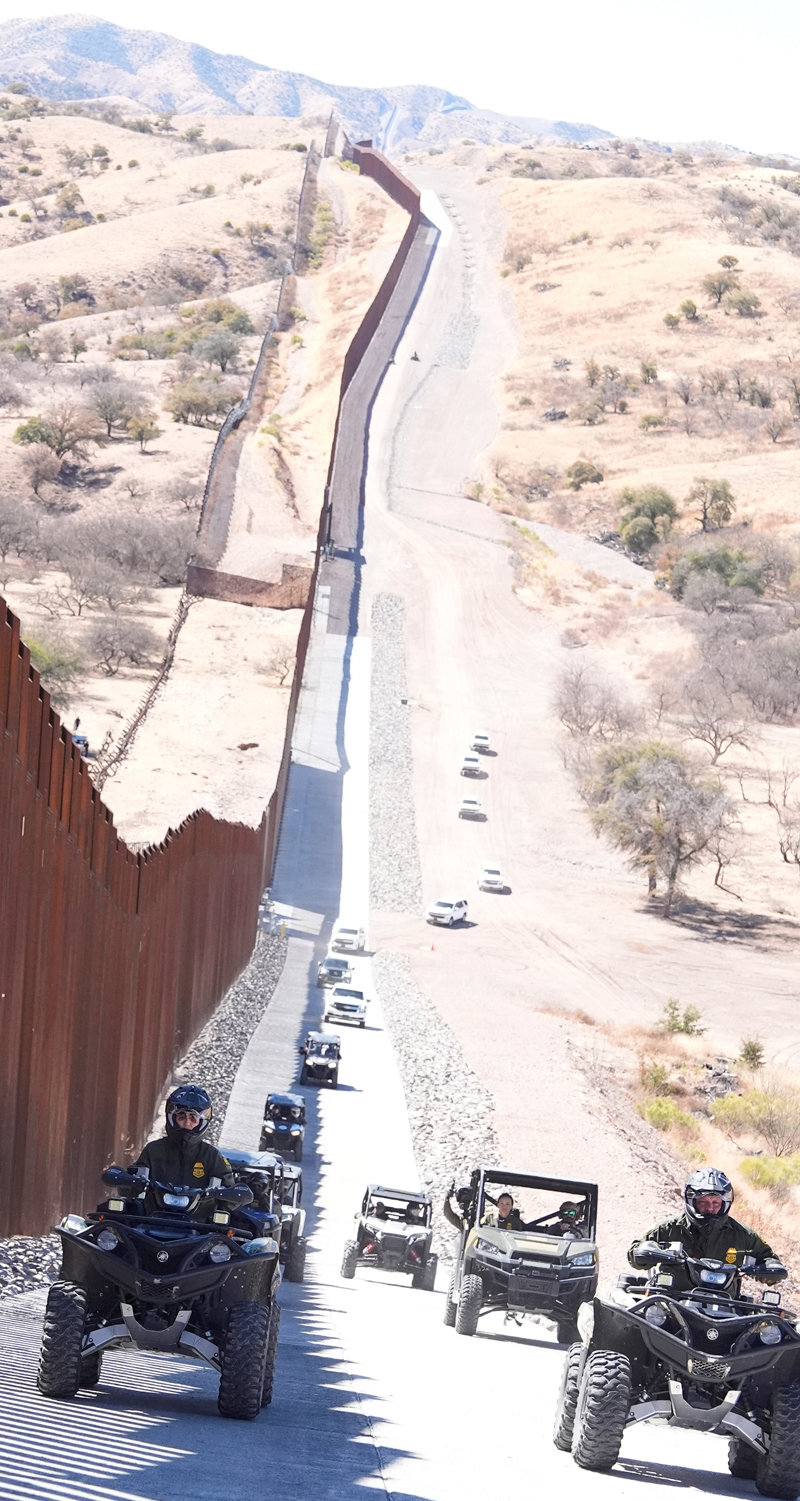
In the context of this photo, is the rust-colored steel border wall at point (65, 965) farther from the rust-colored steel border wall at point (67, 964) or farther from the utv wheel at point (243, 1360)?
the utv wheel at point (243, 1360)

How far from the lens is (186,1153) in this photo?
384 inches

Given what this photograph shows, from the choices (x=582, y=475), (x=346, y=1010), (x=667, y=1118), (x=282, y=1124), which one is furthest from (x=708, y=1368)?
(x=582, y=475)

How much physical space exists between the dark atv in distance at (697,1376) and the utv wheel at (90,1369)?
2272 mm

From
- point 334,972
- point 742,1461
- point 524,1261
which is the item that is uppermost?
point 742,1461

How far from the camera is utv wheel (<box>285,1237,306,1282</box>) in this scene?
17.5 m

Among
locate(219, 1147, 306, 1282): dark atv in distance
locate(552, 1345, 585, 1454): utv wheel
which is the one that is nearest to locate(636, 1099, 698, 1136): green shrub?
locate(219, 1147, 306, 1282): dark atv in distance

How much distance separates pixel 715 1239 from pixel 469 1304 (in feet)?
21.7

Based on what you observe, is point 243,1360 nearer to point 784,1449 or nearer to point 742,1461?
point 784,1449

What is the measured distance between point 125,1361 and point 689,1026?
34.1 meters

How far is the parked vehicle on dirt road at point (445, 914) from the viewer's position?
170ft

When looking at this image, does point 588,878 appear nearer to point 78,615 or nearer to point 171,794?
point 171,794

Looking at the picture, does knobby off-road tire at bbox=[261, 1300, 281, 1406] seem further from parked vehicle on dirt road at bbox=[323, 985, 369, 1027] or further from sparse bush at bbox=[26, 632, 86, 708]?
sparse bush at bbox=[26, 632, 86, 708]

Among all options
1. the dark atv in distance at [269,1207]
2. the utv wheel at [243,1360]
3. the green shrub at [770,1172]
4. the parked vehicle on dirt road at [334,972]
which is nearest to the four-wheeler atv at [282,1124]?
the dark atv in distance at [269,1207]

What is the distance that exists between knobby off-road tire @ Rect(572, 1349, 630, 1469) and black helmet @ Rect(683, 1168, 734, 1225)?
1092mm
